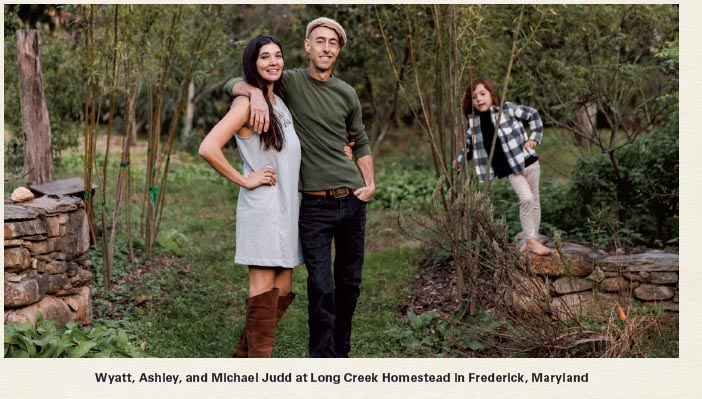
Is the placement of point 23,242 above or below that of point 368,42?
below

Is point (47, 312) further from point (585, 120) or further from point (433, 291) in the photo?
point (585, 120)

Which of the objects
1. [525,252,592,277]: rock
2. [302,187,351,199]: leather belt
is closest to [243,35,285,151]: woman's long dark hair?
[302,187,351,199]: leather belt

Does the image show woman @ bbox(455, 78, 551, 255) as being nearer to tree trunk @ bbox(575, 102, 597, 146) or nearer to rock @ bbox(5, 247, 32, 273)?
tree trunk @ bbox(575, 102, 597, 146)

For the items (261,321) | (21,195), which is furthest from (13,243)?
(261,321)

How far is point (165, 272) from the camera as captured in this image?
668 centimetres

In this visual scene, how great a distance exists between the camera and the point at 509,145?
5543 mm

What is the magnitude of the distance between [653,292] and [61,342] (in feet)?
11.9

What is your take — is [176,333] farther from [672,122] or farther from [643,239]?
[672,122]

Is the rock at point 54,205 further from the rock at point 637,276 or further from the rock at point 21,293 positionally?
the rock at point 637,276

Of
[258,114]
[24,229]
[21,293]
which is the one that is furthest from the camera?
[24,229]

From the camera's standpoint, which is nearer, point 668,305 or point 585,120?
point 668,305

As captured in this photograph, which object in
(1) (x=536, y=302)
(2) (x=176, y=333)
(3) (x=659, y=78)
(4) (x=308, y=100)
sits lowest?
(2) (x=176, y=333)
